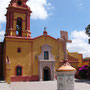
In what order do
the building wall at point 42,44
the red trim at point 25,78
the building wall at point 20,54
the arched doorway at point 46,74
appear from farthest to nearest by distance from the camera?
the arched doorway at point 46,74
the building wall at point 42,44
the building wall at point 20,54
the red trim at point 25,78

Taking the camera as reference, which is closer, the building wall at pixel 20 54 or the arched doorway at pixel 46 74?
the building wall at pixel 20 54

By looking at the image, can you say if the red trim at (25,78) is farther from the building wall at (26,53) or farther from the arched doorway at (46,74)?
the arched doorway at (46,74)

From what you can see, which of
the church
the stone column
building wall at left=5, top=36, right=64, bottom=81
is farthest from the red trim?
the stone column

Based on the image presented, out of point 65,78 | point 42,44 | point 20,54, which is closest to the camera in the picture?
point 65,78

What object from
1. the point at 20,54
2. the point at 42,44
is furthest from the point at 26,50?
the point at 42,44

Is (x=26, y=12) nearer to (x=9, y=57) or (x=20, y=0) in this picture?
(x=20, y=0)

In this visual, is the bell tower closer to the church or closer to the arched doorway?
the church

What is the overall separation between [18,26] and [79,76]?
12611mm

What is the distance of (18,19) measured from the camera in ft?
72.4

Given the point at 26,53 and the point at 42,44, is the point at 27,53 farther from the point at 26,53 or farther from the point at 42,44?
the point at 42,44

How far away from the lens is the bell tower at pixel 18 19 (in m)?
21.2

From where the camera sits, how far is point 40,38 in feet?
71.7

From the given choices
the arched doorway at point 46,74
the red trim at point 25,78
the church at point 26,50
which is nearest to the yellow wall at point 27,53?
the church at point 26,50

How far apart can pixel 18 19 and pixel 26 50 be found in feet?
16.2
